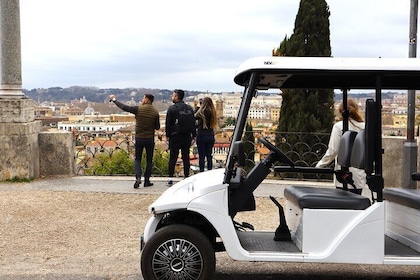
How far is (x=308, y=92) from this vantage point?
15.0 m

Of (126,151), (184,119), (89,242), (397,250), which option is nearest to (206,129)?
(184,119)

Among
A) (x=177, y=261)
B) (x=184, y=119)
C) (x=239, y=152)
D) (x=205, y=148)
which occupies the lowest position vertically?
(x=177, y=261)

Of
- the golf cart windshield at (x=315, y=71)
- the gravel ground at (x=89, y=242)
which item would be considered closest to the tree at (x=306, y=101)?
the gravel ground at (x=89, y=242)

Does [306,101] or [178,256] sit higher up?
[306,101]

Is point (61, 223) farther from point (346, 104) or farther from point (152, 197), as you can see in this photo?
point (346, 104)

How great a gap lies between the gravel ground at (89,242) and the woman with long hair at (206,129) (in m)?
1.48

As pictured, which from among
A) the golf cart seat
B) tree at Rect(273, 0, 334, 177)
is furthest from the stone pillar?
the golf cart seat

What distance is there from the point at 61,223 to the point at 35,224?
0.37 m

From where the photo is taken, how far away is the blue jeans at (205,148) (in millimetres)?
11273

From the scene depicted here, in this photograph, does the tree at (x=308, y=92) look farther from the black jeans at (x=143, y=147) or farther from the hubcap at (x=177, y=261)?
the hubcap at (x=177, y=261)

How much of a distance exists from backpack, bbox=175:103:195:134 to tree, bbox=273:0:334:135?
449 centimetres

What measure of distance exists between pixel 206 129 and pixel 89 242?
171 inches

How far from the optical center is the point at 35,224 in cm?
847

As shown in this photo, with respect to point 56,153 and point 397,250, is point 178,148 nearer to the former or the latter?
point 56,153
